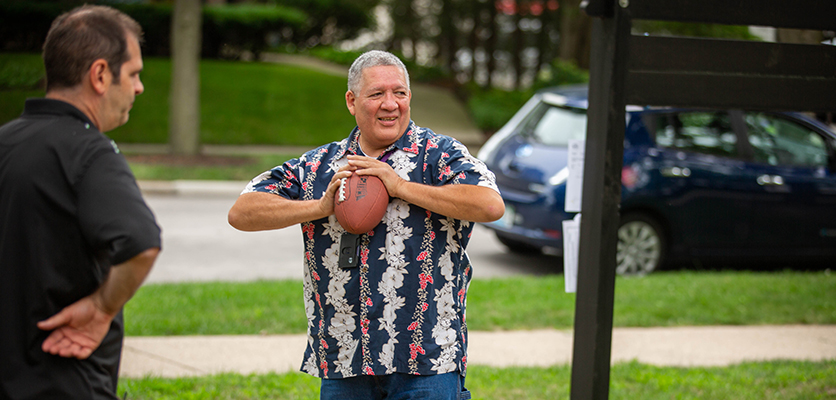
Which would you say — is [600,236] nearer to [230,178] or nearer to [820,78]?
[820,78]

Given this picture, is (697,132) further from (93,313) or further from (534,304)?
(93,313)

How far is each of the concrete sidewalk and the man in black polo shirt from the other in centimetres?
251

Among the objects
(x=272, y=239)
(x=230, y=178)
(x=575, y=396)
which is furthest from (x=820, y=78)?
(x=230, y=178)

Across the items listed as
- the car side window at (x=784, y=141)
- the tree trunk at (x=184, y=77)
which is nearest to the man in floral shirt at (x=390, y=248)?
the car side window at (x=784, y=141)

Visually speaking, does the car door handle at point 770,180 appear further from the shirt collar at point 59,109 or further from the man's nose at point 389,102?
the shirt collar at point 59,109

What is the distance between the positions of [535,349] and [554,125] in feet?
10.3

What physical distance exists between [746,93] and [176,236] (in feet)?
23.3

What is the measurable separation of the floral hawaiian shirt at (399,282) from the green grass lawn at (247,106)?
1242cm

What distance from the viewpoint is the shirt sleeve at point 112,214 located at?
182cm

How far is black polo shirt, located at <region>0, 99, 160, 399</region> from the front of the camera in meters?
1.84

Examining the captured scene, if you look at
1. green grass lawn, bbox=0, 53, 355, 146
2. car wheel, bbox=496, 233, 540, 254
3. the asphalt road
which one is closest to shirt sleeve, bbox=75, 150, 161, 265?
the asphalt road

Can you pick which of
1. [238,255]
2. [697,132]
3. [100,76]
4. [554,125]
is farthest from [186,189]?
→ [100,76]

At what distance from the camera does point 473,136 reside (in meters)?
18.0

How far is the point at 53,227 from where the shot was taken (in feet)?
6.15
